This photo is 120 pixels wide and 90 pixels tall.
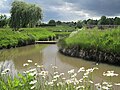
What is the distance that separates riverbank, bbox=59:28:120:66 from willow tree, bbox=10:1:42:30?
26.0 m

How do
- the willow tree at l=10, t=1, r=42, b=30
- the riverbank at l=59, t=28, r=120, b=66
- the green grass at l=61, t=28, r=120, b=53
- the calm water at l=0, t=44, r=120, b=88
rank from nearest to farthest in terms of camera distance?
1. the calm water at l=0, t=44, r=120, b=88
2. the riverbank at l=59, t=28, r=120, b=66
3. the green grass at l=61, t=28, r=120, b=53
4. the willow tree at l=10, t=1, r=42, b=30

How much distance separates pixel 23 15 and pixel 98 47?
30.1m

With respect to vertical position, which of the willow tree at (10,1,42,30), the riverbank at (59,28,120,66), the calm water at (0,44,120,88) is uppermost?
the willow tree at (10,1,42,30)

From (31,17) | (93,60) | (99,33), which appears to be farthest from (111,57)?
(31,17)

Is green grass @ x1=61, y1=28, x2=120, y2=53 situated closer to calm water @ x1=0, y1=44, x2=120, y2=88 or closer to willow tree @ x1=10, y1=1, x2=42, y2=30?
calm water @ x1=0, y1=44, x2=120, y2=88

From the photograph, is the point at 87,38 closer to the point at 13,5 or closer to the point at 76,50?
the point at 76,50

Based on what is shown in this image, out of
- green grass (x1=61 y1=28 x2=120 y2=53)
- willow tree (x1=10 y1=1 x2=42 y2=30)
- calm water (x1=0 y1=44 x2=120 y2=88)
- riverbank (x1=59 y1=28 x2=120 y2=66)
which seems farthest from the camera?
willow tree (x1=10 y1=1 x2=42 y2=30)

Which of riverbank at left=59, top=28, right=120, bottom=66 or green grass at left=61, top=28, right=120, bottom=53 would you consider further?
green grass at left=61, top=28, right=120, bottom=53

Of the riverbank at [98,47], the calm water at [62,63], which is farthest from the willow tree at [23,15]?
the calm water at [62,63]

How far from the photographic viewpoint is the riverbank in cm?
1515

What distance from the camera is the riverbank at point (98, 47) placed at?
49.7ft

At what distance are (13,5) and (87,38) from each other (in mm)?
30662

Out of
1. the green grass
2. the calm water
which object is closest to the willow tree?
the green grass

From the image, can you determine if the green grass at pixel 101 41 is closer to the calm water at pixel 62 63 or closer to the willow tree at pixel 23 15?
the calm water at pixel 62 63
